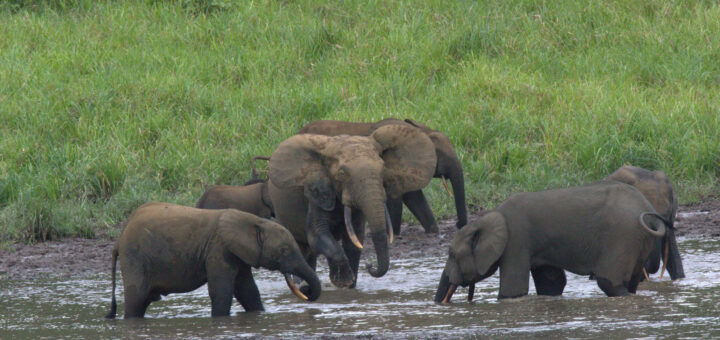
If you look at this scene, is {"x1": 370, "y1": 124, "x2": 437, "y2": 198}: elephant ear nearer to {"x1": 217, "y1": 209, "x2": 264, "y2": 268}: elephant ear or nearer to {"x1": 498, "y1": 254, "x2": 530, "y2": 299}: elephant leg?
{"x1": 498, "y1": 254, "x2": 530, "y2": 299}: elephant leg

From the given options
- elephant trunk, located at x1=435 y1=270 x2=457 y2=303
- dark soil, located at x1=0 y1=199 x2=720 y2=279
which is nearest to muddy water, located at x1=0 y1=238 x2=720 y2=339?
elephant trunk, located at x1=435 y1=270 x2=457 y2=303

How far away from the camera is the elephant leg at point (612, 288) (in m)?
6.88

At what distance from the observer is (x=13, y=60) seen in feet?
45.3

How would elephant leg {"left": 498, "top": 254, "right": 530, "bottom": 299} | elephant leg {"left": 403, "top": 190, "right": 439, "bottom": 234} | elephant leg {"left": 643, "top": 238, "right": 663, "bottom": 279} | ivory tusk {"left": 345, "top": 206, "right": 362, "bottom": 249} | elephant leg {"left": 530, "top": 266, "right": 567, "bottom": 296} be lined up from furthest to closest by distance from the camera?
1. elephant leg {"left": 403, "top": 190, "right": 439, "bottom": 234}
2. elephant leg {"left": 643, "top": 238, "right": 663, "bottom": 279}
3. ivory tusk {"left": 345, "top": 206, "right": 362, "bottom": 249}
4. elephant leg {"left": 530, "top": 266, "right": 567, "bottom": 296}
5. elephant leg {"left": 498, "top": 254, "right": 530, "bottom": 299}

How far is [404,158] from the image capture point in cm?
782

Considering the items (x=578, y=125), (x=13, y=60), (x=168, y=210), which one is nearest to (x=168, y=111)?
(x=13, y=60)

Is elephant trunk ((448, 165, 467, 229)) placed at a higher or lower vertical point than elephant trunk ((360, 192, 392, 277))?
lower

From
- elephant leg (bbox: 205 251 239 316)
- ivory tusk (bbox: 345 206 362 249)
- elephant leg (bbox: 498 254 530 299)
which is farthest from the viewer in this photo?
ivory tusk (bbox: 345 206 362 249)

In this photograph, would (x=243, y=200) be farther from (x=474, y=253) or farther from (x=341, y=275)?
(x=474, y=253)

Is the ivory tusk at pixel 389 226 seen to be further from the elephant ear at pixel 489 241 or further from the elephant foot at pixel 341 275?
the elephant ear at pixel 489 241

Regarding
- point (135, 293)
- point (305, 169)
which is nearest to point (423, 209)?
point (305, 169)

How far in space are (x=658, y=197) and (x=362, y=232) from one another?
1.98 m

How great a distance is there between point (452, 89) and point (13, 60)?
5100mm

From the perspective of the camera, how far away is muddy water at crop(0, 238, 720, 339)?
5.94 meters
